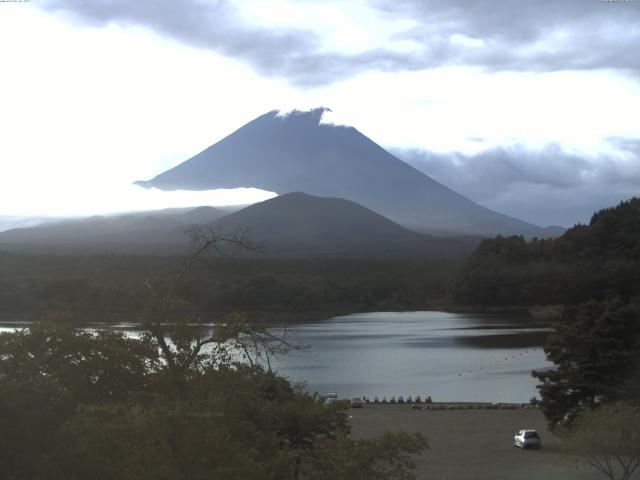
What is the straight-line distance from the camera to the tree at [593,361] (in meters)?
13.0

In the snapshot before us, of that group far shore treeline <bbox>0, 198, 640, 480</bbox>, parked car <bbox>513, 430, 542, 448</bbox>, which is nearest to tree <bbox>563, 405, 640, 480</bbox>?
far shore treeline <bbox>0, 198, 640, 480</bbox>

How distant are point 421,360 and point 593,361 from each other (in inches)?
635

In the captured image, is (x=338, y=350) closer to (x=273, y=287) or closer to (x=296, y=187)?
(x=273, y=287)

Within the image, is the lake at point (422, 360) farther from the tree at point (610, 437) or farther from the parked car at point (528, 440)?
the tree at point (610, 437)

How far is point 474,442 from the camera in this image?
562 inches

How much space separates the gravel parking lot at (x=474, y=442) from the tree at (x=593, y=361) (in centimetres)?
73

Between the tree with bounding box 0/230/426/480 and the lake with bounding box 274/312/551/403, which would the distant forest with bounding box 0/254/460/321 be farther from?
the tree with bounding box 0/230/426/480

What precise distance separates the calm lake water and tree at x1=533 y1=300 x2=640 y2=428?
4.36m

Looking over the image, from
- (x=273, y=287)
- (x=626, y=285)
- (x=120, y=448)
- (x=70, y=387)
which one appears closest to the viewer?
(x=120, y=448)

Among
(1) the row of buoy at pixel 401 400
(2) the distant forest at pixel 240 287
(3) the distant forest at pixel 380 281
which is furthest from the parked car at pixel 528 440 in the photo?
(3) the distant forest at pixel 380 281

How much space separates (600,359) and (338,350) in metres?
Result: 18.7

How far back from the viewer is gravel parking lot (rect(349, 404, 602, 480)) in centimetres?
1162

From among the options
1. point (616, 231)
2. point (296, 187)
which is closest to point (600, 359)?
point (616, 231)

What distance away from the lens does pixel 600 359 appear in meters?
13.2
